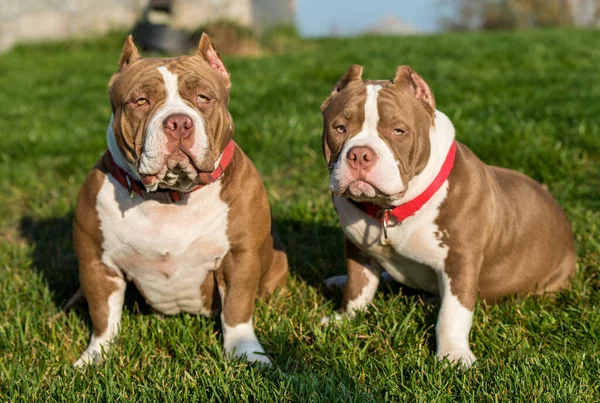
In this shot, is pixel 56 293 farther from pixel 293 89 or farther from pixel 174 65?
pixel 293 89

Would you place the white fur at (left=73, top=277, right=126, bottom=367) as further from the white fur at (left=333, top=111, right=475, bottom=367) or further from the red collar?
the white fur at (left=333, top=111, right=475, bottom=367)

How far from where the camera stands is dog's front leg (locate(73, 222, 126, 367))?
A: 3.28 m

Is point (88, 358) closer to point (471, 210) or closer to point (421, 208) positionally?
point (421, 208)

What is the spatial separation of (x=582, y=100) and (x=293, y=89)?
10.0 feet

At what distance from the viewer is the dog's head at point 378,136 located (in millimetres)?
2916

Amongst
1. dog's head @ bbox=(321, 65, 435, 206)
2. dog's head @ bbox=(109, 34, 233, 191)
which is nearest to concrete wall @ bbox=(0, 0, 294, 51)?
dog's head @ bbox=(109, 34, 233, 191)

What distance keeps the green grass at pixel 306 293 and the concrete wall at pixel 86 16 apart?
6.62m

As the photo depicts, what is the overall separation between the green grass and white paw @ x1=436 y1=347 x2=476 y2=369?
0.07 m

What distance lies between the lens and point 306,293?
3939 millimetres

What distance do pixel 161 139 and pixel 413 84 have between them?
1.11 meters

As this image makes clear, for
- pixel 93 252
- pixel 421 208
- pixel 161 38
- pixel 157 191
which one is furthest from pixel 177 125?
pixel 161 38

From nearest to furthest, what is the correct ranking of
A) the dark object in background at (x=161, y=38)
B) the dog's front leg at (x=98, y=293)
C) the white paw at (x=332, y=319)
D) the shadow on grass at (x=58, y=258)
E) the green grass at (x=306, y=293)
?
1. the green grass at (x=306, y=293)
2. the dog's front leg at (x=98, y=293)
3. the white paw at (x=332, y=319)
4. the shadow on grass at (x=58, y=258)
5. the dark object in background at (x=161, y=38)

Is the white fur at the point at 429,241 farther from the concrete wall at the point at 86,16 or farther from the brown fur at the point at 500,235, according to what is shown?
the concrete wall at the point at 86,16

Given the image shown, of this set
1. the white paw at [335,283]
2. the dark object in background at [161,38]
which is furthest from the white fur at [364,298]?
the dark object in background at [161,38]
